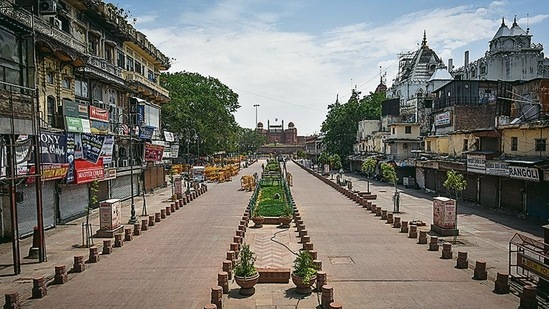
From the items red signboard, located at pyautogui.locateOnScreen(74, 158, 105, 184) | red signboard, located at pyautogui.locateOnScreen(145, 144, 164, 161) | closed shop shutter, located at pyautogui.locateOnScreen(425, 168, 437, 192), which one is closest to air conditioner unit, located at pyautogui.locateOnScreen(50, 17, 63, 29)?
red signboard, located at pyautogui.locateOnScreen(74, 158, 105, 184)

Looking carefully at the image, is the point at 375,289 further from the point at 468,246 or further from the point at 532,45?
the point at 532,45

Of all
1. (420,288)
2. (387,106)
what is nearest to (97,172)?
(420,288)

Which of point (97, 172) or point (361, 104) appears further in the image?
point (361, 104)

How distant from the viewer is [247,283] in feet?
40.5

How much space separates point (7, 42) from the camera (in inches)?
710

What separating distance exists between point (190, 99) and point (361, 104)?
1112 inches

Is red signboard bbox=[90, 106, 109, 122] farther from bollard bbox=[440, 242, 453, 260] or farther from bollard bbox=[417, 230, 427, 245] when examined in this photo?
bollard bbox=[440, 242, 453, 260]

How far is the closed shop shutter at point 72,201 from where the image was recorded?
968 inches

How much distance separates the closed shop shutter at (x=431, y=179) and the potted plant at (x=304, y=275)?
30.0 metres

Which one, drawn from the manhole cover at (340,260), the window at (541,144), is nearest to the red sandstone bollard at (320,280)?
the manhole cover at (340,260)

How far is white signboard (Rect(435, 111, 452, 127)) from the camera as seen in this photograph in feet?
136

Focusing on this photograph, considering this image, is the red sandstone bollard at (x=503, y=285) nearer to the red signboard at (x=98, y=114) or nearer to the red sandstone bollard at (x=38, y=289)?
the red sandstone bollard at (x=38, y=289)

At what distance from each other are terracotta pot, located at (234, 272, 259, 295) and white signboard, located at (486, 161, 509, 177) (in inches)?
776

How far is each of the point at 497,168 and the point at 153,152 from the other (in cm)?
2842
